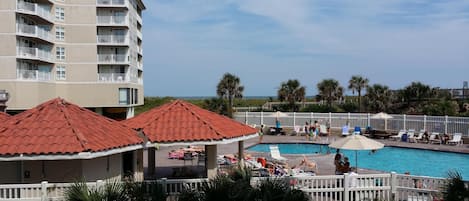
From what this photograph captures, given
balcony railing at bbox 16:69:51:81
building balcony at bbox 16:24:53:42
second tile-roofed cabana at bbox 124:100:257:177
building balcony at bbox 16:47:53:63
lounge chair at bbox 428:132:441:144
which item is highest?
building balcony at bbox 16:24:53:42

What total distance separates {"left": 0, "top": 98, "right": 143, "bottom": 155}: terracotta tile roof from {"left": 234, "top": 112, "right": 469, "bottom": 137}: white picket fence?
79.6 feet

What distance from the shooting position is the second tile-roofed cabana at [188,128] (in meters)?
13.8

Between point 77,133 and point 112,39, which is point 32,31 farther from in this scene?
point 77,133

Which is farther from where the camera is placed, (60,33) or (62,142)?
(60,33)

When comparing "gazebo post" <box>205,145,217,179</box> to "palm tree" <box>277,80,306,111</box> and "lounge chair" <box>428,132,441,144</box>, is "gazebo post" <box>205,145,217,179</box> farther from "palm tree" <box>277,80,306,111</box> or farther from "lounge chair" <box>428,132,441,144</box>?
"palm tree" <box>277,80,306,111</box>

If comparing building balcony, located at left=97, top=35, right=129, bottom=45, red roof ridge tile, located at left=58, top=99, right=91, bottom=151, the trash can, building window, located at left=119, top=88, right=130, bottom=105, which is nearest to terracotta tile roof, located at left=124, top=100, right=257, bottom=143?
red roof ridge tile, located at left=58, top=99, right=91, bottom=151

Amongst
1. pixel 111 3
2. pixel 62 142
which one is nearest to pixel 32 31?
pixel 111 3

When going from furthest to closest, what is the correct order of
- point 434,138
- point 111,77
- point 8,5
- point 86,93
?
point 111,77
point 86,93
point 8,5
point 434,138

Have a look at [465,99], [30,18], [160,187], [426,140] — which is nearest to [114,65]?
[30,18]

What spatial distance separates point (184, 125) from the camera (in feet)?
47.7

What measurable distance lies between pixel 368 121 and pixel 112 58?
27.2 m

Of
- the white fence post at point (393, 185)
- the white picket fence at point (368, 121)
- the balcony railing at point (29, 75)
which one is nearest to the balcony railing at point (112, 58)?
the balcony railing at point (29, 75)

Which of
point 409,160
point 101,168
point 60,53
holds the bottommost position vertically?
point 409,160

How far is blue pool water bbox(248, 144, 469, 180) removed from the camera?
2384 cm
